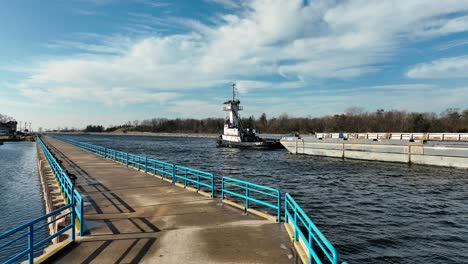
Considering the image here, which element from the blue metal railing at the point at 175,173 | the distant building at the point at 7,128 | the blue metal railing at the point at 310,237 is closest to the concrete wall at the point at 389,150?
the blue metal railing at the point at 175,173

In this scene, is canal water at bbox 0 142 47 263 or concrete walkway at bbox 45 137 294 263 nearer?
concrete walkway at bbox 45 137 294 263

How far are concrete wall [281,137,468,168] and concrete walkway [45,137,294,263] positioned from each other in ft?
106

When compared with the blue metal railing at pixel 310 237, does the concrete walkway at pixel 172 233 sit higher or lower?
lower

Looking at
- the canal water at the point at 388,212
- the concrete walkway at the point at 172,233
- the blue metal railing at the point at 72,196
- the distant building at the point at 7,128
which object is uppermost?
the distant building at the point at 7,128

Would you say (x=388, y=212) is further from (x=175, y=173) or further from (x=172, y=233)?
(x=172, y=233)

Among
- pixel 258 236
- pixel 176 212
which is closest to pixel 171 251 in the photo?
pixel 258 236

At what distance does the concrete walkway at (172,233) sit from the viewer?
7.42 metres

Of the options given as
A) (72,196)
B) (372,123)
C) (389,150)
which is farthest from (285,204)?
(372,123)

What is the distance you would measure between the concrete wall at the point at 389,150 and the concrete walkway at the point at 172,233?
3237 centimetres

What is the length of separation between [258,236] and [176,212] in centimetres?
→ 366

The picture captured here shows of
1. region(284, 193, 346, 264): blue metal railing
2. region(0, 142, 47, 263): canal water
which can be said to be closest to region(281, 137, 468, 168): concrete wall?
region(284, 193, 346, 264): blue metal railing

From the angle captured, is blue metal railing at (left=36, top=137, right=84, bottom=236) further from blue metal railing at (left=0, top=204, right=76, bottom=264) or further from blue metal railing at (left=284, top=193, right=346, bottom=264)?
blue metal railing at (left=284, top=193, right=346, bottom=264)

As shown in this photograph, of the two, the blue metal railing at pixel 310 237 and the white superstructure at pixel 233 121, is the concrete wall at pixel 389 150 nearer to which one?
the white superstructure at pixel 233 121

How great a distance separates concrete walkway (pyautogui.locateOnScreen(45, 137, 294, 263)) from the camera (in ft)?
24.3
